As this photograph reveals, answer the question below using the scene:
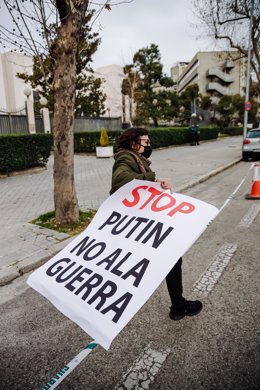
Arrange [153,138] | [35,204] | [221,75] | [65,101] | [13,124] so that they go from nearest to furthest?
[65,101], [35,204], [13,124], [153,138], [221,75]

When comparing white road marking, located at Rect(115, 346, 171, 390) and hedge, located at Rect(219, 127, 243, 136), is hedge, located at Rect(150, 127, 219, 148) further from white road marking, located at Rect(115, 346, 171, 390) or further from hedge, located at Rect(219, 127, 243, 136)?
hedge, located at Rect(219, 127, 243, 136)

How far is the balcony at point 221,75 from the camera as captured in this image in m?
69.4

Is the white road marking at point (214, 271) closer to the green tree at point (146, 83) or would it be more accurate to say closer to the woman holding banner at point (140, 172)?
the woman holding banner at point (140, 172)

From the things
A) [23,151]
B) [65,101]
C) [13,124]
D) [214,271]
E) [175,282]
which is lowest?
[214,271]

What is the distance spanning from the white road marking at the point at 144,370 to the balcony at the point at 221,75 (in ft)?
251

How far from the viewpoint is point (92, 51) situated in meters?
22.7

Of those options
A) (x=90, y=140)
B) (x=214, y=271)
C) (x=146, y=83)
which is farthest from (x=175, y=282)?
(x=146, y=83)

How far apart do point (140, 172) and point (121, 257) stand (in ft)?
3.09

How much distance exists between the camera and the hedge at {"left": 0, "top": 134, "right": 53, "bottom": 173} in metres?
10.3

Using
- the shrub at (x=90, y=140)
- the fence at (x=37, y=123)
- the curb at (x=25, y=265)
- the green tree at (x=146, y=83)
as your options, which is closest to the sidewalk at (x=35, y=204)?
the curb at (x=25, y=265)

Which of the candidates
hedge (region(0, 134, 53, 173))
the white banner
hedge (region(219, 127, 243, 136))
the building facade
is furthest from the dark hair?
the building facade

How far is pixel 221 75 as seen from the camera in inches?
2763

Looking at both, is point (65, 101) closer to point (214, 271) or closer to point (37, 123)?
point (214, 271)

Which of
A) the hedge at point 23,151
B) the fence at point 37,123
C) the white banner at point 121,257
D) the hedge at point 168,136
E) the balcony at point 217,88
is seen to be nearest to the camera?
the white banner at point 121,257
